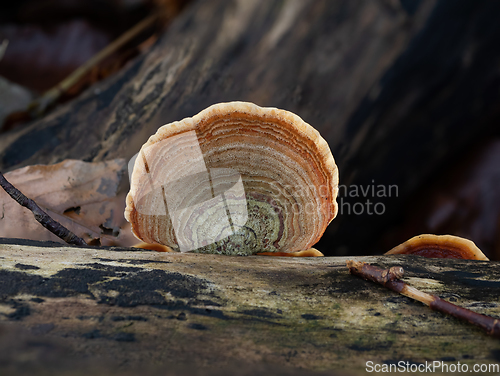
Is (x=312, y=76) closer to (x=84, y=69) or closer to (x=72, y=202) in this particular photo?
(x=72, y=202)

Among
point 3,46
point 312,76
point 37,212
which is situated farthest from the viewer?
point 3,46

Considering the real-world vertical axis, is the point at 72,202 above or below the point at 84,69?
below

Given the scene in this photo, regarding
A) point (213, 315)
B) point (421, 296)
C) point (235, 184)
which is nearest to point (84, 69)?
point (235, 184)

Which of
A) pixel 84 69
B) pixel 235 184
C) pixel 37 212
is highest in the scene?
pixel 84 69

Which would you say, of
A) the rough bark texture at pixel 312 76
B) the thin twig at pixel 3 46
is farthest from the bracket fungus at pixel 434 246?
the thin twig at pixel 3 46

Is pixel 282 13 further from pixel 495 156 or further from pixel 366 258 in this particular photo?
pixel 495 156

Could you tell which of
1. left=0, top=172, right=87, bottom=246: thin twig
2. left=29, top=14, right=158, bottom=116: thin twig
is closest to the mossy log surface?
left=0, top=172, right=87, bottom=246: thin twig

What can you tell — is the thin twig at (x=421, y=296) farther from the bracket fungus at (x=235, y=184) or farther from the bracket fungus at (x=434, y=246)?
the bracket fungus at (x=434, y=246)
